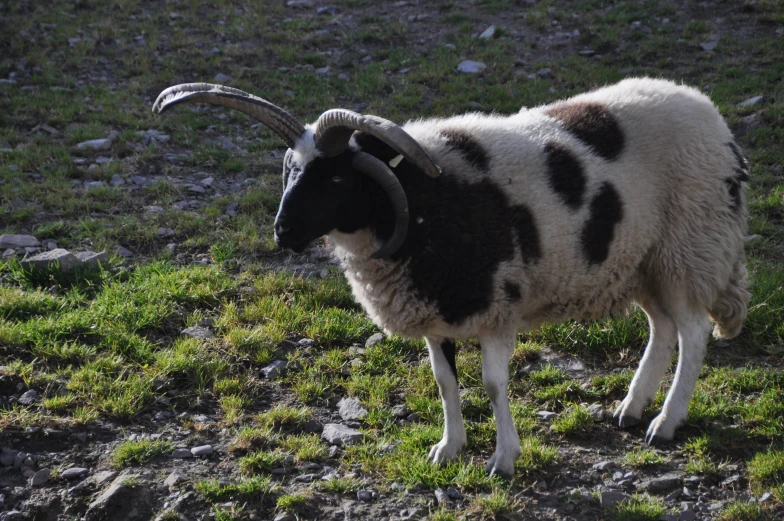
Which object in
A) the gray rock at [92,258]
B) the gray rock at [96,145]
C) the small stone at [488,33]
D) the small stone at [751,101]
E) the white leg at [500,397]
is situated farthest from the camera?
the small stone at [488,33]

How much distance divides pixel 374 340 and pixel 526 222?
185 cm

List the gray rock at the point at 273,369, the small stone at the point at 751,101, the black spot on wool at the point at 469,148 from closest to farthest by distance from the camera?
the black spot on wool at the point at 469,148
the gray rock at the point at 273,369
the small stone at the point at 751,101

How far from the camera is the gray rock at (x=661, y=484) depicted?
14.6 ft

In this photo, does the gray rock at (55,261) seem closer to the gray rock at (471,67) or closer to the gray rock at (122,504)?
the gray rock at (122,504)

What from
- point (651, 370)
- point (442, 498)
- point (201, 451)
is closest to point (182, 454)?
point (201, 451)

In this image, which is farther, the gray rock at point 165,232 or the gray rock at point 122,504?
the gray rock at point 165,232

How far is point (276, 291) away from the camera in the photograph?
6.62 m

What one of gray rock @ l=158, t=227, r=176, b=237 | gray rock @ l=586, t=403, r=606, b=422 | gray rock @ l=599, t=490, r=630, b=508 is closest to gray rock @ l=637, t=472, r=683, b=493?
gray rock @ l=599, t=490, r=630, b=508

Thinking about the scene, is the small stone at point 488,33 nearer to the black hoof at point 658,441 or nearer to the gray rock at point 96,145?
the gray rock at point 96,145

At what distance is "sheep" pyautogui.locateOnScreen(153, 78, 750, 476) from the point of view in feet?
14.9

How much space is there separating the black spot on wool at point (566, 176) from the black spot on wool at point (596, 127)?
A: 0.18 m

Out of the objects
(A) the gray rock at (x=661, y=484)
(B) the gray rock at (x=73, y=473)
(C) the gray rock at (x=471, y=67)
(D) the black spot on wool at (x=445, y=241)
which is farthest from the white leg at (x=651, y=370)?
(C) the gray rock at (x=471, y=67)

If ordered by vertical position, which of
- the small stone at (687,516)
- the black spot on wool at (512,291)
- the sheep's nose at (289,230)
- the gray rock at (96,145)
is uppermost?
the sheep's nose at (289,230)

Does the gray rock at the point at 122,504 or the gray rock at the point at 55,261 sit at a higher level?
the gray rock at the point at 55,261
